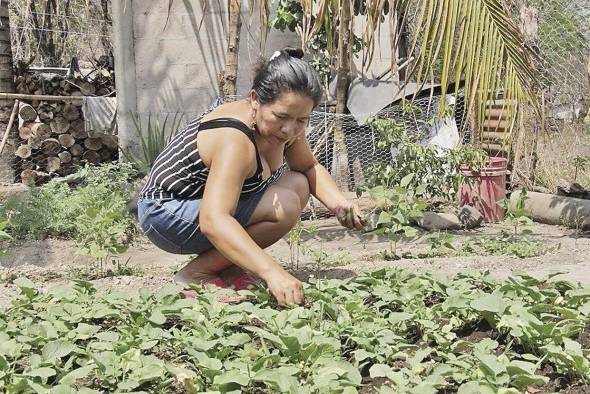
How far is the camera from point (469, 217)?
613 centimetres

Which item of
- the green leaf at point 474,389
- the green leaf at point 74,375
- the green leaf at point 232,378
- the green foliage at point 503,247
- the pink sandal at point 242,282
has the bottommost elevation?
the green foliage at point 503,247

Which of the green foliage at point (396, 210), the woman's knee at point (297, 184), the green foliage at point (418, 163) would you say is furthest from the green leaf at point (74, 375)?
the green foliage at point (418, 163)

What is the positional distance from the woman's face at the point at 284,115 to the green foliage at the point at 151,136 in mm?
4890

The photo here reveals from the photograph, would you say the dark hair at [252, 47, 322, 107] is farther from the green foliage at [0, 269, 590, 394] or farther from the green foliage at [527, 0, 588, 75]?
the green foliage at [527, 0, 588, 75]

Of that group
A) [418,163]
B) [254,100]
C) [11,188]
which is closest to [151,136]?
[11,188]

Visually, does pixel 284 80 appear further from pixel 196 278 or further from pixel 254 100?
pixel 196 278

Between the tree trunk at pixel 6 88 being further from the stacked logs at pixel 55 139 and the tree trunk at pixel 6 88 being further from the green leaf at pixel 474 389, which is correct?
the green leaf at pixel 474 389

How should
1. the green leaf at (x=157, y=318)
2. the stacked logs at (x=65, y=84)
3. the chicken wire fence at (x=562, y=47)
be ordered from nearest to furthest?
the green leaf at (x=157, y=318) → the chicken wire fence at (x=562, y=47) → the stacked logs at (x=65, y=84)

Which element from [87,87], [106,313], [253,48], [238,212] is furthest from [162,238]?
[87,87]

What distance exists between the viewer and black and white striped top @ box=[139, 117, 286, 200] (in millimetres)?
3135

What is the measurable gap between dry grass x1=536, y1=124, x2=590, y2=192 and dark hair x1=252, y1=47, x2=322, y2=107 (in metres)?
4.91

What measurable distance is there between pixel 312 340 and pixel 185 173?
3.99 ft

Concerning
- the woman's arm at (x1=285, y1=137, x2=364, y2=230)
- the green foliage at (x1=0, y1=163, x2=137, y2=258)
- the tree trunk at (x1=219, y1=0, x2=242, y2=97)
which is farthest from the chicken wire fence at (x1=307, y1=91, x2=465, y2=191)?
the woman's arm at (x1=285, y1=137, x2=364, y2=230)

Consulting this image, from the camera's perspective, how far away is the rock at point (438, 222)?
6.07m
